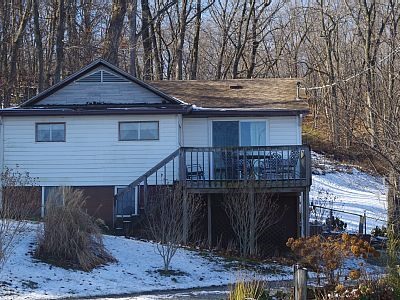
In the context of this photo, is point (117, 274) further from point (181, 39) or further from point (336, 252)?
point (181, 39)

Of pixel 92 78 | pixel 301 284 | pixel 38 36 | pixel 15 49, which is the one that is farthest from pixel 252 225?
pixel 15 49

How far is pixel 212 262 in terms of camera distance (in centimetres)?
1745

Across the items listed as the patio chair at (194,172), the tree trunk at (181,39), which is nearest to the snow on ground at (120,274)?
the patio chair at (194,172)

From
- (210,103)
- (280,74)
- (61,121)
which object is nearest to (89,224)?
(61,121)

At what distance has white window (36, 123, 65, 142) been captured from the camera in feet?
75.0

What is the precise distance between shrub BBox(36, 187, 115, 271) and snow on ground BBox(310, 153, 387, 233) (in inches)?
672

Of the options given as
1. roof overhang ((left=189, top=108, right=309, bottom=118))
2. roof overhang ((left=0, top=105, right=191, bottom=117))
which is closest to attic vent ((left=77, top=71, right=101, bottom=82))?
roof overhang ((left=0, top=105, right=191, bottom=117))

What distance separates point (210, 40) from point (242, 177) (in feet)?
98.5

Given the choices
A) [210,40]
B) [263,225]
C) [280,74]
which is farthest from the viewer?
[280,74]

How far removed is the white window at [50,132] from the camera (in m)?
22.9

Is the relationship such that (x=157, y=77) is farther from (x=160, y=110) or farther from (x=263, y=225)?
(x=263, y=225)

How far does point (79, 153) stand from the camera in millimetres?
22859

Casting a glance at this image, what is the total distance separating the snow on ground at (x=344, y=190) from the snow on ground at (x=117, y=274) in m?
14.6

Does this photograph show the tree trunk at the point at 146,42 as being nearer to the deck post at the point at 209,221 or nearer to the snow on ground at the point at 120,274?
the deck post at the point at 209,221
